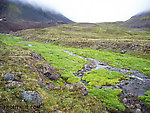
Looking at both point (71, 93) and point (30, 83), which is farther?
point (71, 93)

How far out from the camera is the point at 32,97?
10.3m

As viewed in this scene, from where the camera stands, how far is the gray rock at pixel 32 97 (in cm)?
1003

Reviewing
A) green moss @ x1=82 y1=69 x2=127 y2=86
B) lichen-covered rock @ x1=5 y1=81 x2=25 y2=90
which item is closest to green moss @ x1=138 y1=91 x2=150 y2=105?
green moss @ x1=82 y1=69 x2=127 y2=86

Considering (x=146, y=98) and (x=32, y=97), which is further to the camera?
(x=146, y=98)

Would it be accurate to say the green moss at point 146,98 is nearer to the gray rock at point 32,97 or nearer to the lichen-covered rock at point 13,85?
the gray rock at point 32,97

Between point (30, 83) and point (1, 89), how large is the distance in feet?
10.1

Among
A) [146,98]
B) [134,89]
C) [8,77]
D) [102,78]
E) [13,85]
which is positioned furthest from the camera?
[102,78]

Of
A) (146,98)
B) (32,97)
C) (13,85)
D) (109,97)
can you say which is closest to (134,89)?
(146,98)

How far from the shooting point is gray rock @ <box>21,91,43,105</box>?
10030mm

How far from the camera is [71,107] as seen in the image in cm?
1180

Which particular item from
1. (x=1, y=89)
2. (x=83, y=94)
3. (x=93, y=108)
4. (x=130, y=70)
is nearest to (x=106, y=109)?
(x=93, y=108)

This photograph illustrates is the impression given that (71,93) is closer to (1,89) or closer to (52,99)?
(52,99)

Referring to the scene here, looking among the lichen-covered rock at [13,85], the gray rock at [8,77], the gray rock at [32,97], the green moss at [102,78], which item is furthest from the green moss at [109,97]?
the gray rock at [8,77]

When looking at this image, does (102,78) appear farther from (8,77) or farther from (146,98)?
(8,77)
